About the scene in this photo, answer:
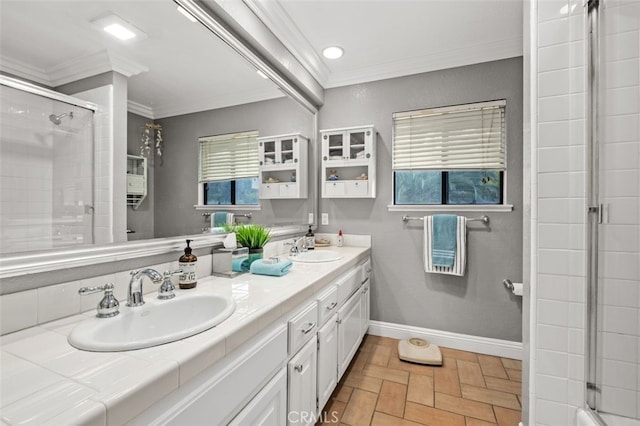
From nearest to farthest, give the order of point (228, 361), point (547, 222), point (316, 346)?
point (228, 361) → point (547, 222) → point (316, 346)

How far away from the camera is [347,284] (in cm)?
199

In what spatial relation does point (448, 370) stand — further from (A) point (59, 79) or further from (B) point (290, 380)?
(A) point (59, 79)

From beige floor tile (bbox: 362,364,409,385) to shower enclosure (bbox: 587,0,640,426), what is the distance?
114 cm

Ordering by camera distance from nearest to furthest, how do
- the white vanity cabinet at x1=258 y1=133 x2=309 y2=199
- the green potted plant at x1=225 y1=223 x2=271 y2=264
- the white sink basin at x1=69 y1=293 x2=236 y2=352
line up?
the white sink basin at x1=69 y1=293 x2=236 y2=352
the green potted plant at x1=225 y1=223 x2=271 y2=264
the white vanity cabinet at x1=258 y1=133 x2=309 y2=199

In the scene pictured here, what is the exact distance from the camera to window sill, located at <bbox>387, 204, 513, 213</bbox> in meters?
2.32

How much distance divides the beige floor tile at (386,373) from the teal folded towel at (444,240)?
0.89 m

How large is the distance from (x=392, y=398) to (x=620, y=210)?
1.56 metres

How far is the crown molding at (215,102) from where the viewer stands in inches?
53.8

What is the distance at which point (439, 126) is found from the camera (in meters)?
2.53

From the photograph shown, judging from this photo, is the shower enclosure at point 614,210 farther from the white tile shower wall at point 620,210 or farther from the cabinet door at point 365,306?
the cabinet door at point 365,306

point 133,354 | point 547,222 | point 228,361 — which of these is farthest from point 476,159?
point 133,354

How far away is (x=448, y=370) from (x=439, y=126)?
197 centimetres

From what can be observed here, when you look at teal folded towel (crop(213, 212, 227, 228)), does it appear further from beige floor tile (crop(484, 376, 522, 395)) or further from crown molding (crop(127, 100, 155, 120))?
beige floor tile (crop(484, 376, 522, 395))

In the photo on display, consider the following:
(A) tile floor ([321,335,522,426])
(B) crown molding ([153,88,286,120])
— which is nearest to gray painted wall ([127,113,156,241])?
(B) crown molding ([153,88,286,120])
